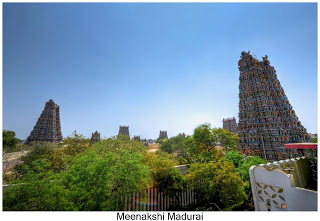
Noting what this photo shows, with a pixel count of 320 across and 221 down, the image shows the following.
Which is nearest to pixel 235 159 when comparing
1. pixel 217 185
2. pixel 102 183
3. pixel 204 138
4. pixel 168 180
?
pixel 204 138

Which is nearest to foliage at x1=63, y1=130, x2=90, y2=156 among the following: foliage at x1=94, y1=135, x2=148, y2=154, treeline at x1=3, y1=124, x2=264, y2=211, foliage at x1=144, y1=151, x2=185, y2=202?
foliage at x1=94, y1=135, x2=148, y2=154

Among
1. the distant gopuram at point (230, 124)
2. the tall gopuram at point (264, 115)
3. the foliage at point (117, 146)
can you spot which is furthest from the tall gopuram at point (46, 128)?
the distant gopuram at point (230, 124)

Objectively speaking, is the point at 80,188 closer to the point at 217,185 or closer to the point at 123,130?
the point at 217,185

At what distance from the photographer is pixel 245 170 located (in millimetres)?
13617

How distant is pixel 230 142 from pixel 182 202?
44.7 feet

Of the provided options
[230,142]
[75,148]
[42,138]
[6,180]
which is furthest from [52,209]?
[42,138]

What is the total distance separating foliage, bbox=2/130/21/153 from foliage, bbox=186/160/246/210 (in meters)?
41.5

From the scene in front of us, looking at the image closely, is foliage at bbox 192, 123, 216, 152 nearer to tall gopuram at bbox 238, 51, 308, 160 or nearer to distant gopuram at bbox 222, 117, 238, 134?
tall gopuram at bbox 238, 51, 308, 160

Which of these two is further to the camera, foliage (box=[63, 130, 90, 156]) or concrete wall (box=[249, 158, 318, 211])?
foliage (box=[63, 130, 90, 156])

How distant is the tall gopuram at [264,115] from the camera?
25000 millimetres

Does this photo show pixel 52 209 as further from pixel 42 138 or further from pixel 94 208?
pixel 42 138

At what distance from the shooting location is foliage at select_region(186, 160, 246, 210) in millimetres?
9202

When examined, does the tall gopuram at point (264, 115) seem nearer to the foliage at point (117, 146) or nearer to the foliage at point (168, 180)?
the foliage at point (117, 146)

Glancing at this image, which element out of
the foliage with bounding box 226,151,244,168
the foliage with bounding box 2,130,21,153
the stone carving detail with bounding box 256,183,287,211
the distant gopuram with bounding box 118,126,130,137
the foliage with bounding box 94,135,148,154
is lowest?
the stone carving detail with bounding box 256,183,287,211
